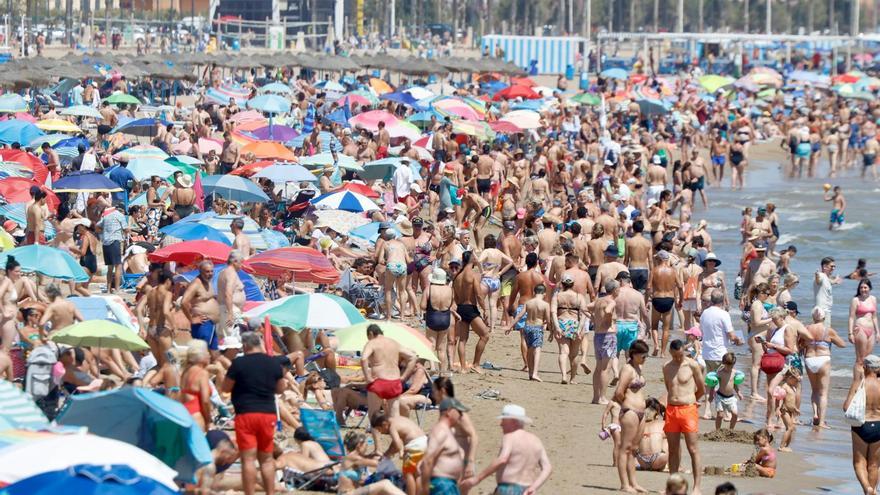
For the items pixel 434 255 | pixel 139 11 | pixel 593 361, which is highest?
pixel 139 11

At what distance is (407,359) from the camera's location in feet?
36.3

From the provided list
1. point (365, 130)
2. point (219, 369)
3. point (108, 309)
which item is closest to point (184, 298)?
point (108, 309)

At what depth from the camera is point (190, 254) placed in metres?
13.5

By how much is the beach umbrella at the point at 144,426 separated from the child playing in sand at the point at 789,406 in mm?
6045

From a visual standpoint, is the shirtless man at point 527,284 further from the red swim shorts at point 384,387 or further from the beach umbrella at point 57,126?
the beach umbrella at point 57,126

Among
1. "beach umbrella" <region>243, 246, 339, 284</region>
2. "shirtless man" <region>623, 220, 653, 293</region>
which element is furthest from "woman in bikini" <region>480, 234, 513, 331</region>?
"beach umbrella" <region>243, 246, 339, 284</region>

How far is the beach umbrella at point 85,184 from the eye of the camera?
55.8ft

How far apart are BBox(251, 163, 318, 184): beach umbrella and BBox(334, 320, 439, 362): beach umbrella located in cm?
811

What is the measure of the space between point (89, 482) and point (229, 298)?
588cm

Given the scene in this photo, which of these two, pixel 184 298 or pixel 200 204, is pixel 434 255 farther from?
pixel 184 298

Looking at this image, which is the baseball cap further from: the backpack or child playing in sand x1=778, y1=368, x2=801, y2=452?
child playing in sand x1=778, y1=368, x2=801, y2=452

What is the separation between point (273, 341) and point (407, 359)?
1673 millimetres

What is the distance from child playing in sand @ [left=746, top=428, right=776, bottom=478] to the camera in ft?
37.4

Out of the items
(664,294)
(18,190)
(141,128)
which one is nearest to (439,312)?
(664,294)
